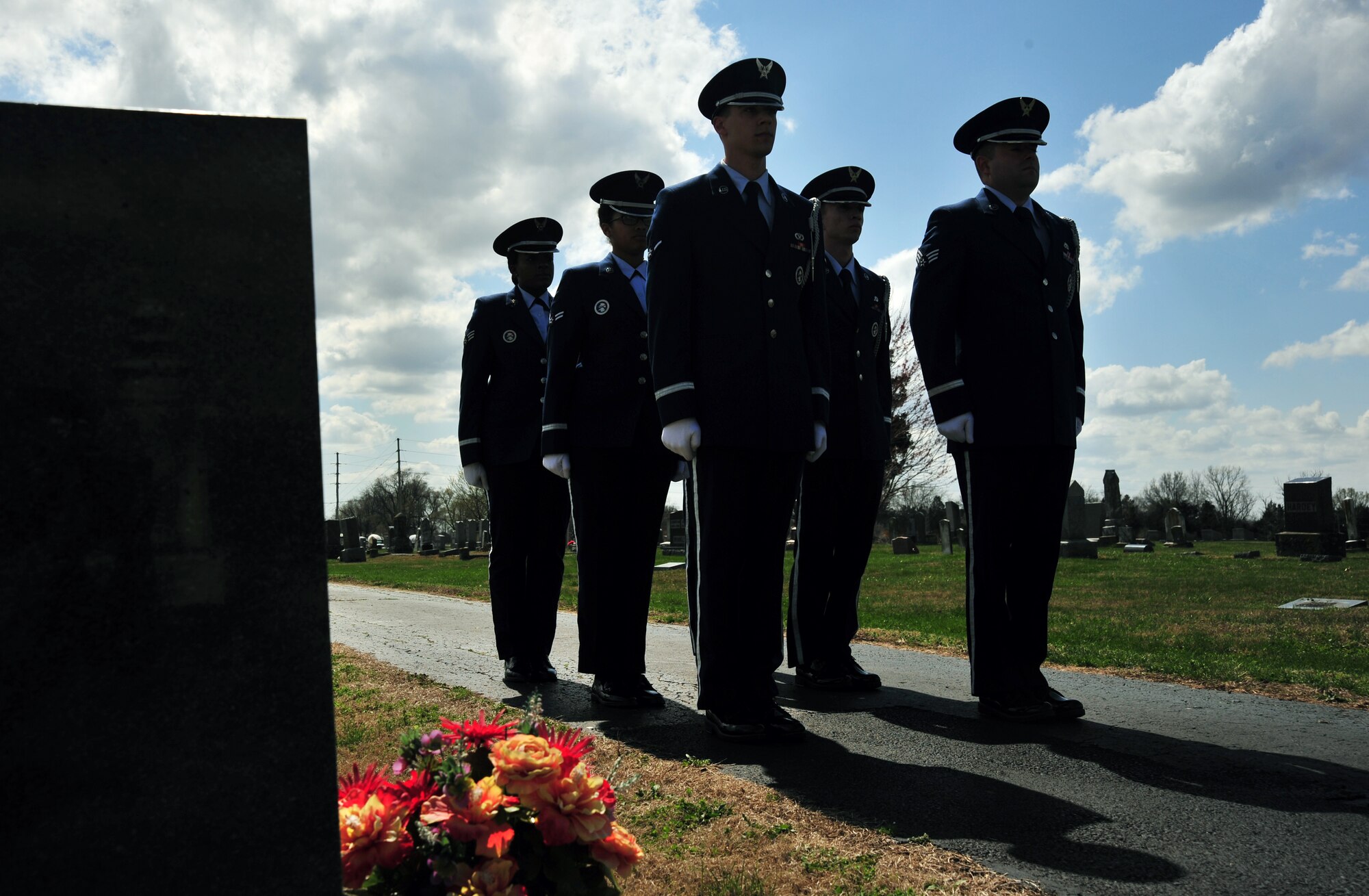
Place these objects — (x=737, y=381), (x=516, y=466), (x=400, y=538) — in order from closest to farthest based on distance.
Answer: (x=737, y=381) → (x=516, y=466) → (x=400, y=538)

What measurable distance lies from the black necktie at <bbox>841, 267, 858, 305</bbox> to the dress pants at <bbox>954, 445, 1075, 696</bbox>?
54.6 inches

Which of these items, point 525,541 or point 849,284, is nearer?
point 849,284

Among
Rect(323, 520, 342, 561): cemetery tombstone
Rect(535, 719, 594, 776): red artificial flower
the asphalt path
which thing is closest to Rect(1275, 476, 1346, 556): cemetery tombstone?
the asphalt path

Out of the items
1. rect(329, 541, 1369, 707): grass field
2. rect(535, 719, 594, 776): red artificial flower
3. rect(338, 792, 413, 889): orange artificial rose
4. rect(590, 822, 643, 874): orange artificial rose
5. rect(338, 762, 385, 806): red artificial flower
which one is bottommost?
rect(329, 541, 1369, 707): grass field

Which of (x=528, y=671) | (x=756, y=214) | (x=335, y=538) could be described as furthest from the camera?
(x=335, y=538)

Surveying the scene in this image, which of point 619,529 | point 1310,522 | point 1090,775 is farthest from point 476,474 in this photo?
point 1310,522

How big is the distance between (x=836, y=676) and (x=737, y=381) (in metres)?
2.05

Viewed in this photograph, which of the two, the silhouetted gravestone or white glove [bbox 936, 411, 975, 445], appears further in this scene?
white glove [bbox 936, 411, 975, 445]

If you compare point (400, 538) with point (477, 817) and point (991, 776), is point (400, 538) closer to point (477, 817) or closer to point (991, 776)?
point (991, 776)

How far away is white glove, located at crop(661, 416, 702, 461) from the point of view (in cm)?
417

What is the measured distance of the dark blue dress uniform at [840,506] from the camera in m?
5.64

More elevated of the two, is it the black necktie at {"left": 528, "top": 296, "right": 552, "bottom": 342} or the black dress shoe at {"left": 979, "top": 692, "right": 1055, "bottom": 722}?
the black necktie at {"left": 528, "top": 296, "right": 552, "bottom": 342}

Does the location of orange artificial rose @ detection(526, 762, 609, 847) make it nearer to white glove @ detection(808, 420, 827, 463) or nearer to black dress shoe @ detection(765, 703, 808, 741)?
black dress shoe @ detection(765, 703, 808, 741)

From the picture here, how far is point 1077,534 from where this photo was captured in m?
21.5
